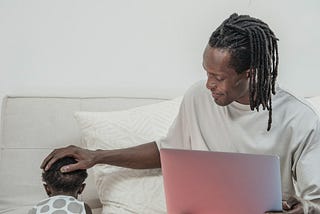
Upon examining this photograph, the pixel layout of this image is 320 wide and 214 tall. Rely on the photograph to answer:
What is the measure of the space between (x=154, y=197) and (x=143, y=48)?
65 centimetres

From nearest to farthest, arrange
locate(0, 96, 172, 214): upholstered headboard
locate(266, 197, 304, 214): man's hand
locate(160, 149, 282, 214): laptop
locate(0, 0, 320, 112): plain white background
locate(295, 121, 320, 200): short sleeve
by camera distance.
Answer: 1. locate(160, 149, 282, 214): laptop
2. locate(266, 197, 304, 214): man's hand
3. locate(295, 121, 320, 200): short sleeve
4. locate(0, 96, 172, 214): upholstered headboard
5. locate(0, 0, 320, 112): plain white background

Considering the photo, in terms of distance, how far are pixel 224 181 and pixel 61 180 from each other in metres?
0.47

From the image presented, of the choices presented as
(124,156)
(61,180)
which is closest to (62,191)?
(61,180)

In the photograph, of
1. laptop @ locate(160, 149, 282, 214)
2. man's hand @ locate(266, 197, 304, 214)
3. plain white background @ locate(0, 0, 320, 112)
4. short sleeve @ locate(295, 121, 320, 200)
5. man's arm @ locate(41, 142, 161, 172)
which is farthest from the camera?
plain white background @ locate(0, 0, 320, 112)

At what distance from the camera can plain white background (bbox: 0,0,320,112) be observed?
1733 mm

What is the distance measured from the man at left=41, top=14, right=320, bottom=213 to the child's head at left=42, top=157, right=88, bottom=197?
21mm

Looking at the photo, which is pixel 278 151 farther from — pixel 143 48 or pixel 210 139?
pixel 143 48

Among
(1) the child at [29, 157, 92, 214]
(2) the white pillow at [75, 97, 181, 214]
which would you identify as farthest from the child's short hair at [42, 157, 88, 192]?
(2) the white pillow at [75, 97, 181, 214]

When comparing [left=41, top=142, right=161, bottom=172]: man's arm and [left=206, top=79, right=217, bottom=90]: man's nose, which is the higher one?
[left=206, top=79, right=217, bottom=90]: man's nose

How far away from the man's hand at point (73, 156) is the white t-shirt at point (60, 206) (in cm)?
10

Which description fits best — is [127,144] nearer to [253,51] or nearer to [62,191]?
[62,191]

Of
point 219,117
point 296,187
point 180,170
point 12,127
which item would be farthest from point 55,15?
point 296,187

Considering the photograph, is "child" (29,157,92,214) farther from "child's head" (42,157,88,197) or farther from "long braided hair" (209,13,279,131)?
"long braided hair" (209,13,279,131)

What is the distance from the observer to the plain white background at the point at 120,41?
5.69 feet
